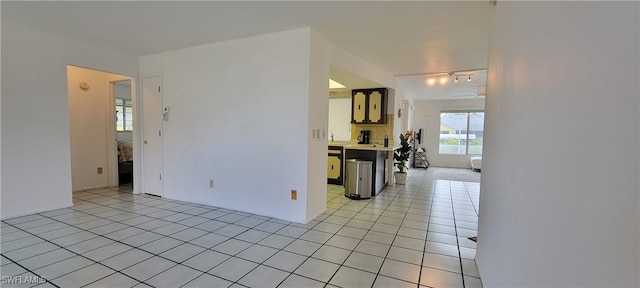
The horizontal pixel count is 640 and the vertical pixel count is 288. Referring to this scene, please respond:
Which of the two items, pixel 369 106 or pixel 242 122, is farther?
pixel 369 106

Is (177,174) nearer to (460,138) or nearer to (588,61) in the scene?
(588,61)

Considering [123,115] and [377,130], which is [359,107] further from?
[123,115]

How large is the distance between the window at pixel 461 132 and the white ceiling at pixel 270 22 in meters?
5.66

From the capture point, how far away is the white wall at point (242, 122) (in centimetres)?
322

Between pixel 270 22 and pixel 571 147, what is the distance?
2796 millimetres

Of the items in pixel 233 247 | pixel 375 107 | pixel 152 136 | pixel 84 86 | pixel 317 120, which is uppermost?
pixel 84 86

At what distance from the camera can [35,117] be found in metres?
3.38

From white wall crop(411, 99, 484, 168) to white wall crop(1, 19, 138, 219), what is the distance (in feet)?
28.7

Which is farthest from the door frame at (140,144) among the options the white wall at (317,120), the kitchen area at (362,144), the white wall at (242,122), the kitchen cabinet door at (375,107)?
the kitchen cabinet door at (375,107)

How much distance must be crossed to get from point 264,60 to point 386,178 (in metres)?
3.49

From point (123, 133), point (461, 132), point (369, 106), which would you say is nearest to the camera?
point (369, 106)

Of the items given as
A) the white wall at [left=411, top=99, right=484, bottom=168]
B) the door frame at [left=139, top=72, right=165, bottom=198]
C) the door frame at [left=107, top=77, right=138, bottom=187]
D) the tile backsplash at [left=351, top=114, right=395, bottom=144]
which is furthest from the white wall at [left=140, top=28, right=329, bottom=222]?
the white wall at [left=411, top=99, right=484, bottom=168]

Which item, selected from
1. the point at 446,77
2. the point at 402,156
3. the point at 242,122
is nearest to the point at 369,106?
the point at 402,156

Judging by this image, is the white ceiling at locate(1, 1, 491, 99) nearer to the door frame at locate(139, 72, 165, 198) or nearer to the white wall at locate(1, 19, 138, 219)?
the white wall at locate(1, 19, 138, 219)
